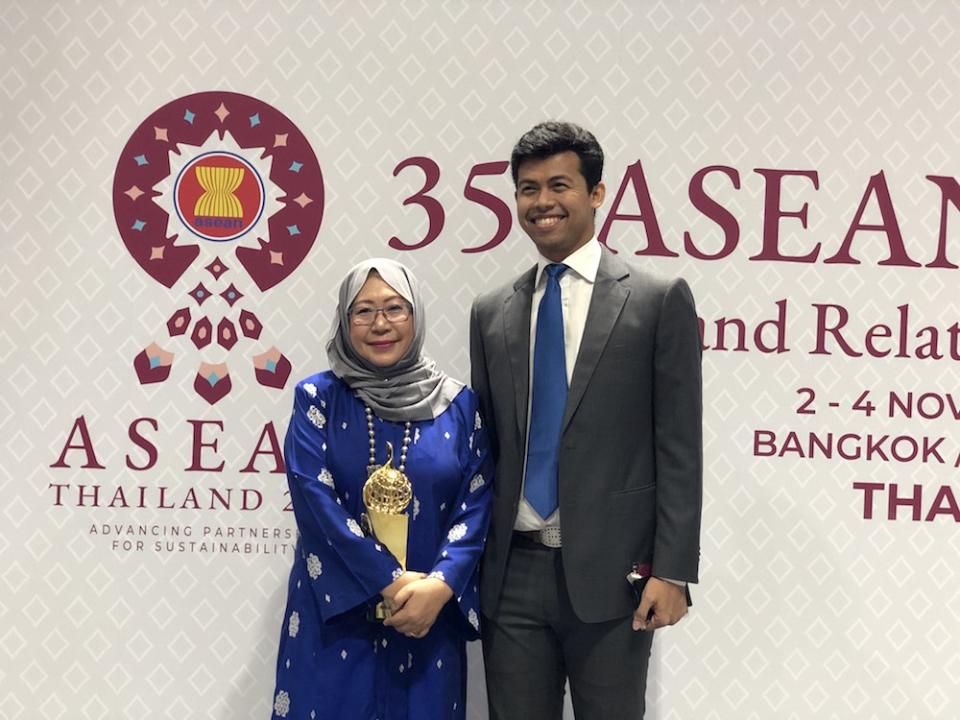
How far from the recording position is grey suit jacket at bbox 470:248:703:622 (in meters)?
1.79

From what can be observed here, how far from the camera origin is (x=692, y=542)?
5.85 feet

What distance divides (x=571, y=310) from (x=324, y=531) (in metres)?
0.66

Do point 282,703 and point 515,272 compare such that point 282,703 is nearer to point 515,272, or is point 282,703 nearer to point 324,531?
point 324,531

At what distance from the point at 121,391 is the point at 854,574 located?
203cm

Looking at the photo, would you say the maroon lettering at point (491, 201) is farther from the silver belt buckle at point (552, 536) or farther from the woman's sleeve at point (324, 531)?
the silver belt buckle at point (552, 536)

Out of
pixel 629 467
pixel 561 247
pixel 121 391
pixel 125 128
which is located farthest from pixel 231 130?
pixel 629 467

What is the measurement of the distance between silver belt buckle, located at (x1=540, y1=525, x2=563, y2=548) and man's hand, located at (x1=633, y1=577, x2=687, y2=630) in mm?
190

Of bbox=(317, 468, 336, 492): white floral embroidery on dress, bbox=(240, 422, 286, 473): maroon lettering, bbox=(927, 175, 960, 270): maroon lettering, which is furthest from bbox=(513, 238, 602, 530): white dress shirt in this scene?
bbox=(927, 175, 960, 270): maroon lettering

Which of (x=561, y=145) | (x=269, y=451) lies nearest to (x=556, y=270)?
(x=561, y=145)

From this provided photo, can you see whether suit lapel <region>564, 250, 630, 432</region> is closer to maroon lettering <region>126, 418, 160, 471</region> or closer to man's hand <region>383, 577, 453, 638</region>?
man's hand <region>383, 577, 453, 638</region>

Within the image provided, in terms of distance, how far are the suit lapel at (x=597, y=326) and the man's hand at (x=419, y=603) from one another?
39cm

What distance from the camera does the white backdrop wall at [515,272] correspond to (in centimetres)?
251

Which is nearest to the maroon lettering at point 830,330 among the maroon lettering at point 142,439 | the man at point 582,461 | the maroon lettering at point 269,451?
the man at point 582,461

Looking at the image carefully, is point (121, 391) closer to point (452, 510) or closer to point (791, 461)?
point (452, 510)
